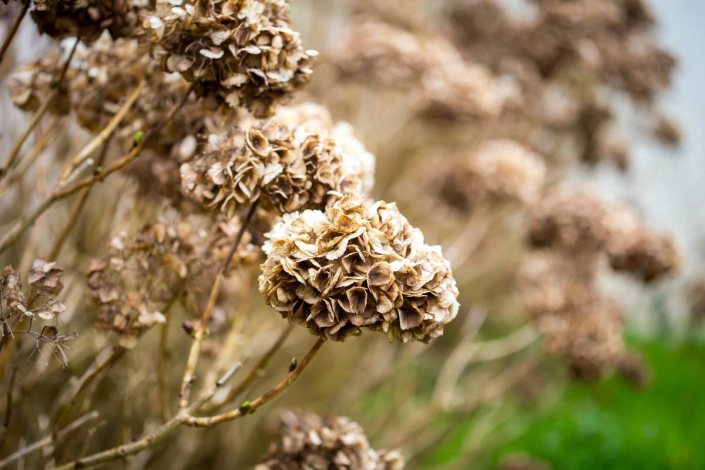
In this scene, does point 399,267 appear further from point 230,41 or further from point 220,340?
point 220,340

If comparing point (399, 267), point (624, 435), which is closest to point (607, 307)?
point (624, 435)

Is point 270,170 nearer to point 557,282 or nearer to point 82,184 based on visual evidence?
point 82,184

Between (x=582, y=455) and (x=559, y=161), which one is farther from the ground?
(x=559, y=161)

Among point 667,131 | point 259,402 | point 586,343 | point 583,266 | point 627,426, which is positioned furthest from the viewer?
point 667,131

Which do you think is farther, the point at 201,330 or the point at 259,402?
the point at 201,330

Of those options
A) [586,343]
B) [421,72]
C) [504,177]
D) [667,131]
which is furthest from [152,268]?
[667,131]

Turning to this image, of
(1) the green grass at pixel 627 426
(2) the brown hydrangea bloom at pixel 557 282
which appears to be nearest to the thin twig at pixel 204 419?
(2) the brown hydrangea bloom at pixel 557 282
